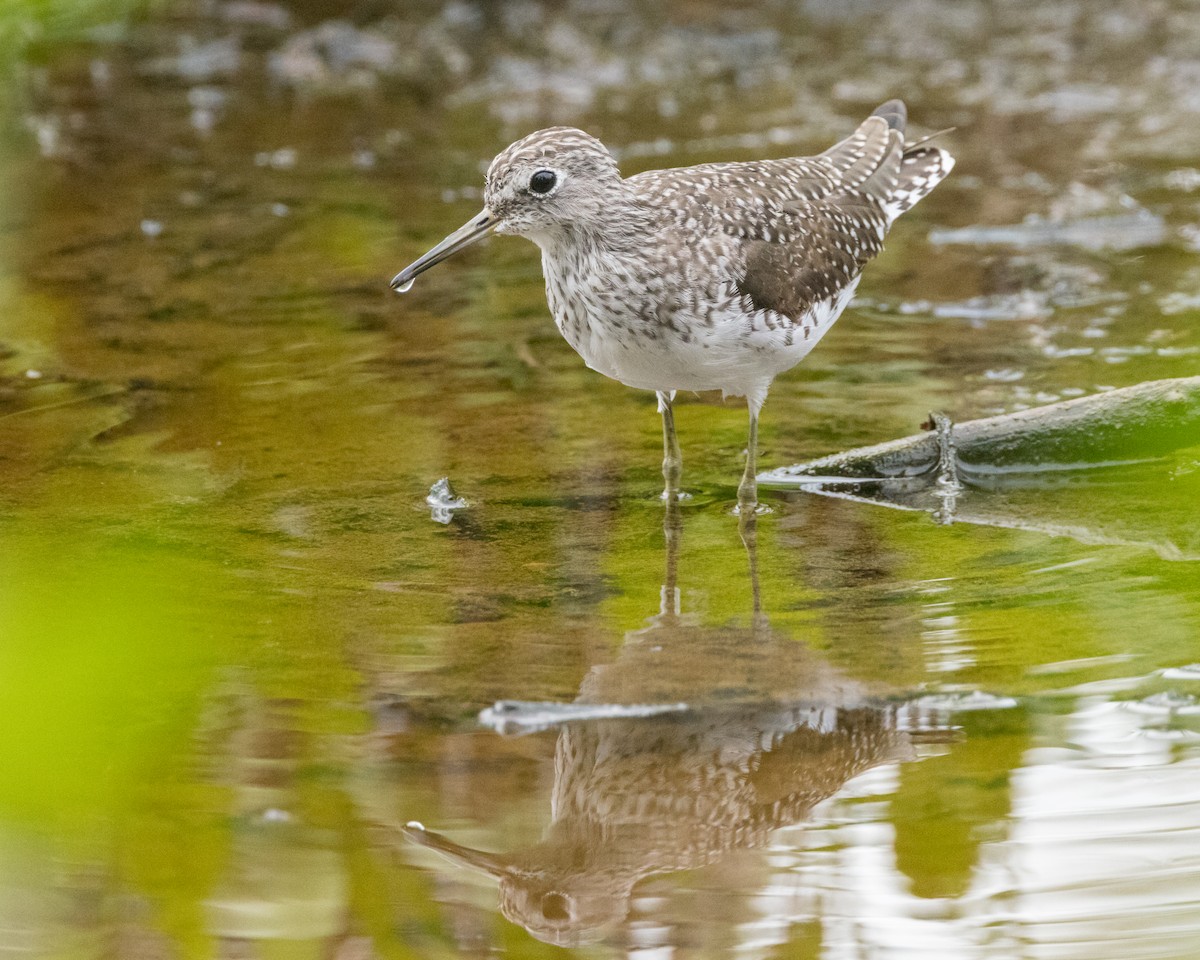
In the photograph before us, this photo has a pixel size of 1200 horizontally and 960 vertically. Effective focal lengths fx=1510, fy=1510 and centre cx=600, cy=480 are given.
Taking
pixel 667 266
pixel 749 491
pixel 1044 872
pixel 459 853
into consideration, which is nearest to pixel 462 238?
pixel 667 266

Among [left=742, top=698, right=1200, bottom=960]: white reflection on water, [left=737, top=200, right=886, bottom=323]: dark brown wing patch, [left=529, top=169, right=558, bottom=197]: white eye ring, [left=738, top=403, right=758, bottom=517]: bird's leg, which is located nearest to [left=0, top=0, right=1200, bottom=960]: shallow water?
[left=742, top=698, right=1200, bottom=960]: white reflection on water

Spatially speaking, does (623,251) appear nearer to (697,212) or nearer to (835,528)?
(697,212)

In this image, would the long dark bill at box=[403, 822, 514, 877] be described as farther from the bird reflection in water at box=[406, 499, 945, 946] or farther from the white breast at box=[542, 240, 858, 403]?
the white breast at box=[542, 240, 858, 403]

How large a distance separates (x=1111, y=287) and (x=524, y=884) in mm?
5918

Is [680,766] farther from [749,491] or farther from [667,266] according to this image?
[667,266]

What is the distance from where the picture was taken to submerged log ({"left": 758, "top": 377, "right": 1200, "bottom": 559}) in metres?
5.86

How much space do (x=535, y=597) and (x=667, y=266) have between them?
141 cm

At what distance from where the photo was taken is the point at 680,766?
4125mm

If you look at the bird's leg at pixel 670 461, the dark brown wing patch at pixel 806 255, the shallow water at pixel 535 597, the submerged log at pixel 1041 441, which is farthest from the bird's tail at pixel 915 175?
the bird's leg at pixel 670 461

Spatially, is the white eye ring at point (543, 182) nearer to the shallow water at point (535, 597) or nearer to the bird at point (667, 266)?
the bird at point (667, 266)

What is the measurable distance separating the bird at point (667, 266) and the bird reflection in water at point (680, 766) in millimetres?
1308

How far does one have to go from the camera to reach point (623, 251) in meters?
5.79

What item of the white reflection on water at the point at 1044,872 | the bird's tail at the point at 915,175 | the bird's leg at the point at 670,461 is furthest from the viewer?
the bird's tail at the point at 915,175

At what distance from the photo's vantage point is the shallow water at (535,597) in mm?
3232
